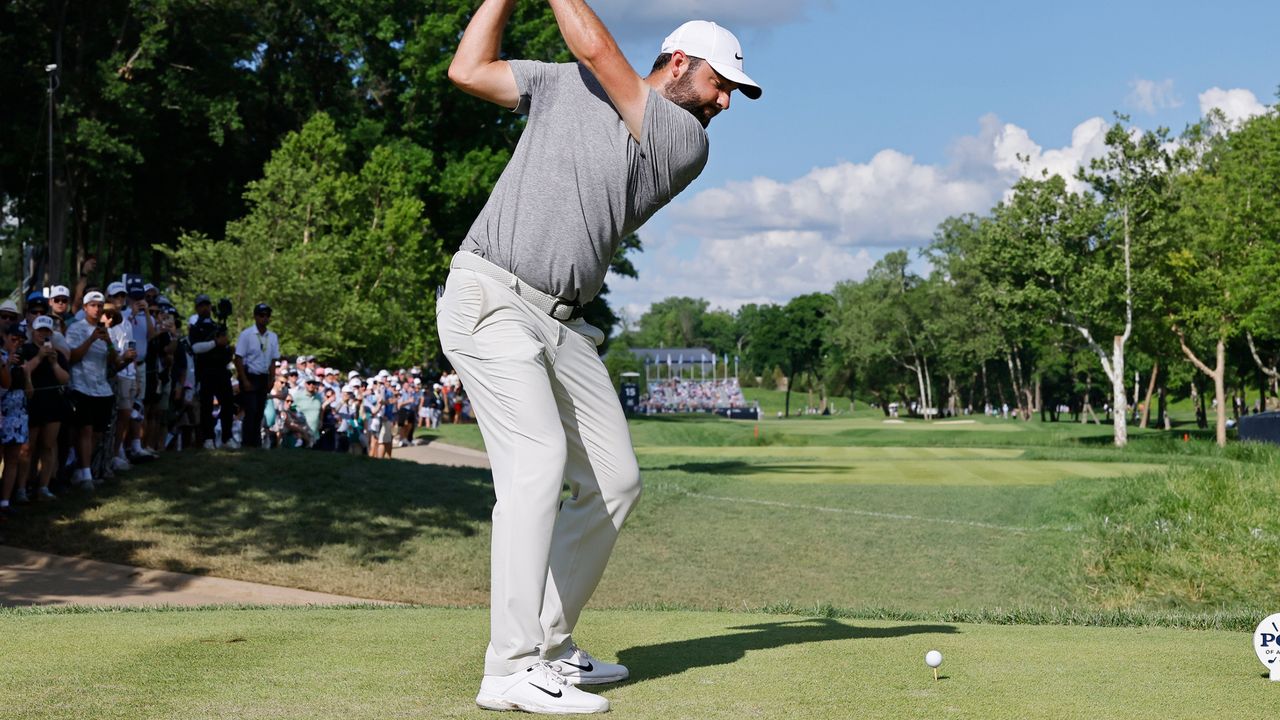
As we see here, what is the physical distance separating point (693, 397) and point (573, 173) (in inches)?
5977

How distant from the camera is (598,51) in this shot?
461cm

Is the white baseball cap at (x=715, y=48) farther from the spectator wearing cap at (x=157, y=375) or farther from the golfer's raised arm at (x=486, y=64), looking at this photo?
the spectator wearing cap at (x=157, y=375)

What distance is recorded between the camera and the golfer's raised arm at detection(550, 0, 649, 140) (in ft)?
15.1

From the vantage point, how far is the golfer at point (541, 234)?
188 inches

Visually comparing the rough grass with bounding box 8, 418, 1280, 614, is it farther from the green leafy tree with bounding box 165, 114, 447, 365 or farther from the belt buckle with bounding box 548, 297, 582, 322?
the green leafy tree with bounding box 165, 114, 447, 365

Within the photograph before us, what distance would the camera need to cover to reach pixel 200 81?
148ft

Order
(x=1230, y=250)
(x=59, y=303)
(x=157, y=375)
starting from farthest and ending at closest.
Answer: (x=1230, y=250) < (x=157, y=375) < (x=59, y=303)

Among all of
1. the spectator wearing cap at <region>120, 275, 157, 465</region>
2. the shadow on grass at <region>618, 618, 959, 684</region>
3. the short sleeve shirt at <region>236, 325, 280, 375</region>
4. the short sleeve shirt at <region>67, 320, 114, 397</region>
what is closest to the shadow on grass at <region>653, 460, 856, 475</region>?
the short sleeve shirt at <region>236, 325, 280, 375</region>

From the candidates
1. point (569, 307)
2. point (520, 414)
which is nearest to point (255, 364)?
point (569, 307)

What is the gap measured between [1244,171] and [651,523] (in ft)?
118

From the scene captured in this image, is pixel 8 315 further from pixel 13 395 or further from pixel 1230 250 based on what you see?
pixel 1230 250

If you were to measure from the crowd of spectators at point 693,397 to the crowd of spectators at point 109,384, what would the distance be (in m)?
122

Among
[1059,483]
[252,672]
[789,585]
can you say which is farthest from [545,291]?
[1059,483]

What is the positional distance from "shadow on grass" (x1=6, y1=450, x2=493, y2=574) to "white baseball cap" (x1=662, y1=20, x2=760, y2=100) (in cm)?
1145
